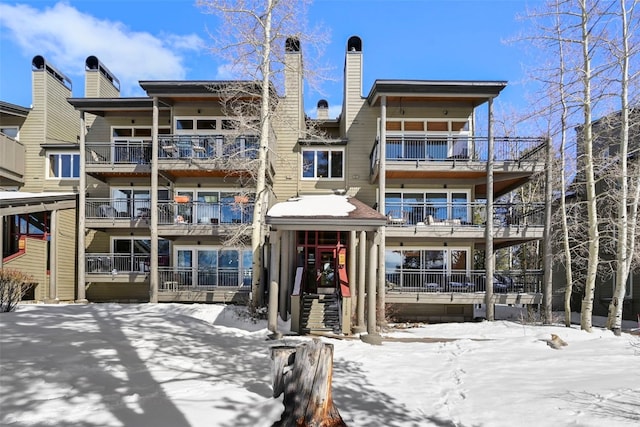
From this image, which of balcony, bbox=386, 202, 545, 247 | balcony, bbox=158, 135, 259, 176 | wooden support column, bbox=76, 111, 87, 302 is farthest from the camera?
wooden support column, bbox=76, 111, 87, 302

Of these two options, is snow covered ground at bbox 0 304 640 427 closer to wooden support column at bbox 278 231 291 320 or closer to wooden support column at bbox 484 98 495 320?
wooden support column at bbox 278 231 291 320

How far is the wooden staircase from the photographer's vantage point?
40.5 ft

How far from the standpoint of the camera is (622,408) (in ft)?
16.7

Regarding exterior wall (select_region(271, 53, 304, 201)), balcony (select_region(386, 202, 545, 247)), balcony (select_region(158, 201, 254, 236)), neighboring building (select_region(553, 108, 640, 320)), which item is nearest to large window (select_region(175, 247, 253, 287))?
balcony (select_region(158, 201, 254, 236))

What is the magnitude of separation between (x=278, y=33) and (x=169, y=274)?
11459mm

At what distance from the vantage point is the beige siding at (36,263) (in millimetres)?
16438

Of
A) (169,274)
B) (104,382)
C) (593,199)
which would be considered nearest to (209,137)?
(169,274)

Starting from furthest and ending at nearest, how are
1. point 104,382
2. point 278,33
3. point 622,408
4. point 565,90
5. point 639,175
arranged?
point 278,33
point 565,90
point 639,175
point 104,382
point 622,408

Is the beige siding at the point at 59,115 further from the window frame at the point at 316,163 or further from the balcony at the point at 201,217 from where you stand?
the window frame at the point at 316,163

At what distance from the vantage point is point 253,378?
6.51 metres

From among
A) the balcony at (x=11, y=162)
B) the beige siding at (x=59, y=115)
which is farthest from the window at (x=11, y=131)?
the beige siding at (x=59, y=115)

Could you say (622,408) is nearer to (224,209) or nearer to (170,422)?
(170,422)

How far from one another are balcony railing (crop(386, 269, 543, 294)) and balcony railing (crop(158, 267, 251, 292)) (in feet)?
22.0

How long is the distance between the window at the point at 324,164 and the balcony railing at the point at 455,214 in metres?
3.30
